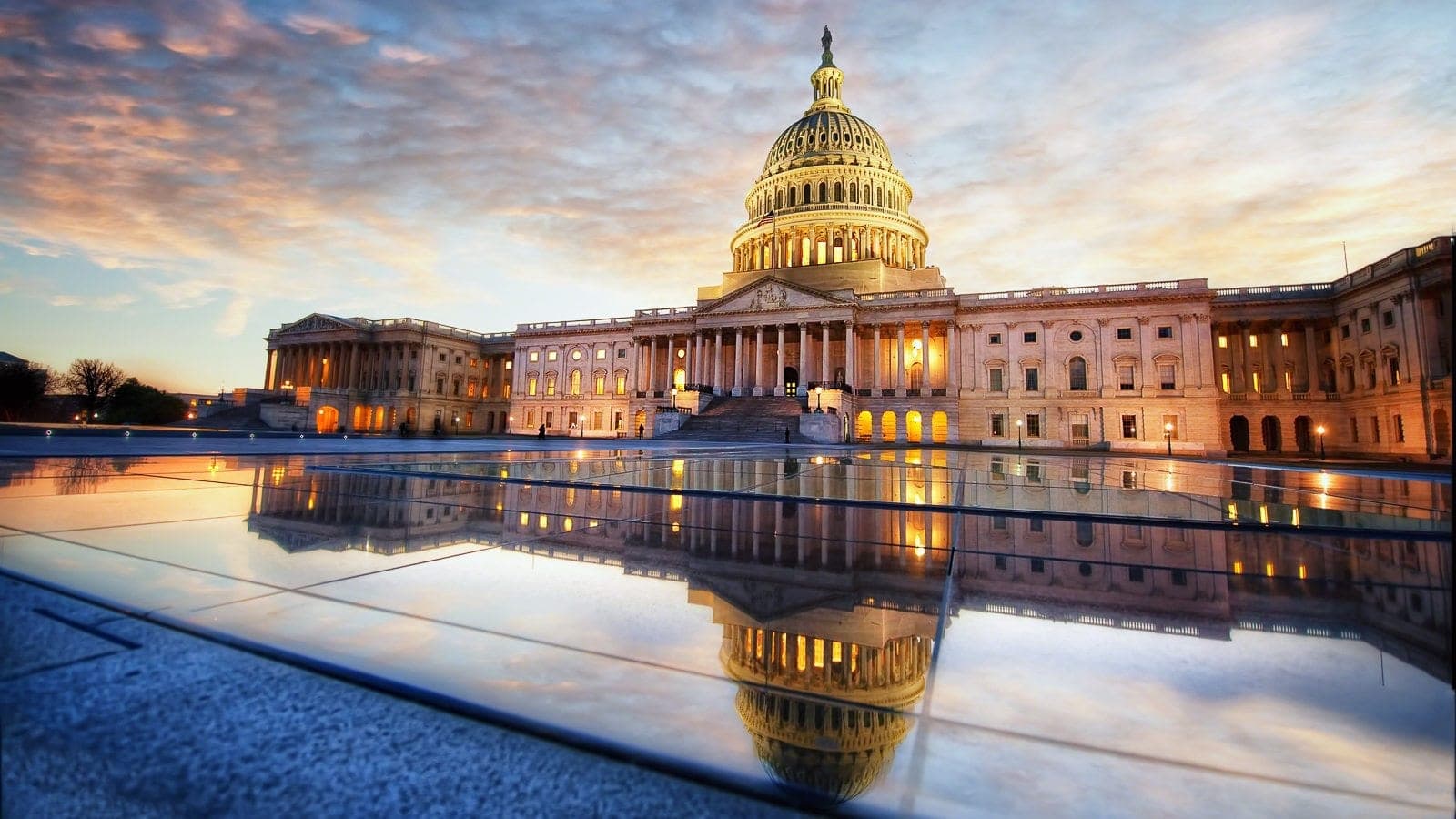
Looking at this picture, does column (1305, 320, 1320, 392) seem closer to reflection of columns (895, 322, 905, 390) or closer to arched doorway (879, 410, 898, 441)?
reflection of columns (895, 322, 905, 390)

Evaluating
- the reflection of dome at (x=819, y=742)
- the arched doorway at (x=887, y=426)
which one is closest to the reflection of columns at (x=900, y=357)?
the arched doorway at (x=887, y=426)

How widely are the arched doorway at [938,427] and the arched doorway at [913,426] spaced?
3.31ft

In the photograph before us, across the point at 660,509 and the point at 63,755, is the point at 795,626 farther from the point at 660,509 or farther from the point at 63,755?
the point at 660,509

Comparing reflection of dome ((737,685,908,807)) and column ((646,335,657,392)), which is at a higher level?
column ((646,335,657,392))

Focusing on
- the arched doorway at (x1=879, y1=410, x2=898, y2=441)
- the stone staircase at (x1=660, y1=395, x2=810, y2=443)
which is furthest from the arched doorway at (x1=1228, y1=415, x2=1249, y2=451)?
the stone staircase at (x1=660, y1=395, x2=810, y2=443)

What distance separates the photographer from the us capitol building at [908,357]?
1660 inches

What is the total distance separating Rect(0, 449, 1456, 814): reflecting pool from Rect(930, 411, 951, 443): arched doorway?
4827cm

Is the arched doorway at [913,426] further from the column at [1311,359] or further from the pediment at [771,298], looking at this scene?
the column at [1311,359]

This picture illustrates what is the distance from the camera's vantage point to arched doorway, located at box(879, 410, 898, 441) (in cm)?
5278

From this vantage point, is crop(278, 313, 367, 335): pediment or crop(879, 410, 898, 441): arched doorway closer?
crop(879, 410, 898, 441): arched doorway

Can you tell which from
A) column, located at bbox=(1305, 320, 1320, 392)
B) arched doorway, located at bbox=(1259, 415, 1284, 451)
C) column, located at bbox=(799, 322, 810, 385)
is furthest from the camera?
column, located at bbox=(799, 322, 810, 385)

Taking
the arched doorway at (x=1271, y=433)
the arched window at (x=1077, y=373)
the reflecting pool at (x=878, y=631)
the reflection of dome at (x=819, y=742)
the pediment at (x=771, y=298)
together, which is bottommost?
the reflection of dome at (x=819, y=742)

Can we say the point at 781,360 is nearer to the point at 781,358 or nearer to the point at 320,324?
the point at 781,358

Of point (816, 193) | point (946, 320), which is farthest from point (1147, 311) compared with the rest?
point (816, 193)
